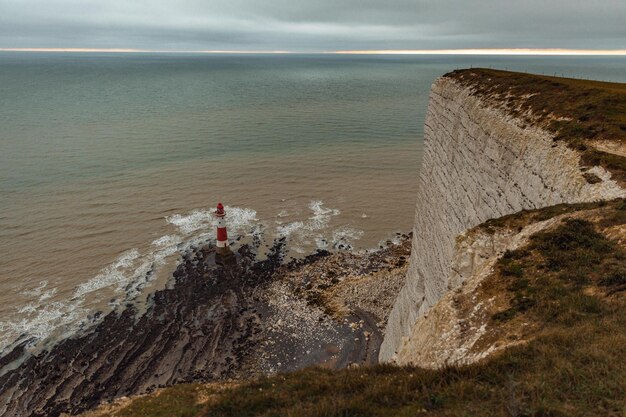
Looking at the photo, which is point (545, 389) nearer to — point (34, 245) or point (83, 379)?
point (83, 379)

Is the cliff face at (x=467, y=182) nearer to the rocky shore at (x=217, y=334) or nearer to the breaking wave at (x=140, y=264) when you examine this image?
the rocky shore at (x=217, y=334)

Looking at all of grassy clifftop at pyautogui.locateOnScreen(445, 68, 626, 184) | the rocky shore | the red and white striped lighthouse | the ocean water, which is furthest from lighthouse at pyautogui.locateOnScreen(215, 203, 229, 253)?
grassy clifftop at pyautogui.locateOnScreen(445, 68, 626, 184)

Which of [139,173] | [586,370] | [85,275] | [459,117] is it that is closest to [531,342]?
[586,370]

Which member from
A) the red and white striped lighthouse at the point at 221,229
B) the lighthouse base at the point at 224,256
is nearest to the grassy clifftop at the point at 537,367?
the lighthouse base at the point at 224,256

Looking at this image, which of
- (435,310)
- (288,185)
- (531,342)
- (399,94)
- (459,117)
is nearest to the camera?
(531,342)

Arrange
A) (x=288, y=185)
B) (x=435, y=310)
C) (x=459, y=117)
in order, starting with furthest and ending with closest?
(x=288, y=185)
(x=459, y=117)
(x=435, y=310)

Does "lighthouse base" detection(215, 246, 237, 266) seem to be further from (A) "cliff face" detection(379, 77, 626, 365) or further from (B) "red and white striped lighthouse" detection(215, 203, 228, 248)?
(A) "cliff face" detection(379, 77, 626, 365)
